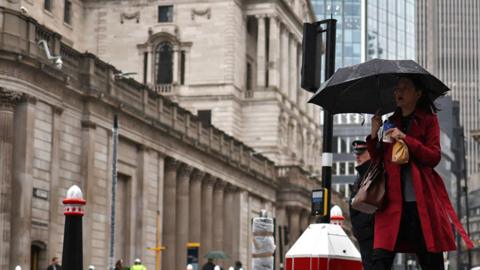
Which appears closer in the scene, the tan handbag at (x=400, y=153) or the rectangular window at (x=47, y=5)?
the tan handbag at (x=400, y=153)

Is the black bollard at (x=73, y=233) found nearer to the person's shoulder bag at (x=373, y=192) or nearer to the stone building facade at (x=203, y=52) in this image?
the person's shoulder bag at (x=373, y=192)

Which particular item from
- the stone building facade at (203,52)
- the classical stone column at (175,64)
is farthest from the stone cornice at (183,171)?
the classical stone column at (175,64)

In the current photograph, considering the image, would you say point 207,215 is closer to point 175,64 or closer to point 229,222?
point 229,222

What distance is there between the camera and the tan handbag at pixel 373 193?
9.44 meters

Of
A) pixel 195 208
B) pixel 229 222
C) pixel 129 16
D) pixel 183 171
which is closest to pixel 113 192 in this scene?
pixel 183 171

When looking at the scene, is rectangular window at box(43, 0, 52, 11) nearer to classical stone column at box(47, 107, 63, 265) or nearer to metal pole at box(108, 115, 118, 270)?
metal pole at box(108, 115, 118, 270)

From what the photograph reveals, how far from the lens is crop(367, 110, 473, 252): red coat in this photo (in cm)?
927

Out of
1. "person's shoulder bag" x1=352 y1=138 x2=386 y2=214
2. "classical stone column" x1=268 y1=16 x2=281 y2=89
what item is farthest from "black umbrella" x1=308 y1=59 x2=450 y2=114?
"classical stone column" x1=268 y1=16 x2=281 y2=89

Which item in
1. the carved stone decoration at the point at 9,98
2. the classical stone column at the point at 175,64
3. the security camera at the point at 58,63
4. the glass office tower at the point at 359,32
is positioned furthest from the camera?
the glass office tower at the point at 359,32

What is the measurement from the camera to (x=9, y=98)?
39.5 meters

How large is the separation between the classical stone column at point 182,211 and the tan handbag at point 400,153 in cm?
4877

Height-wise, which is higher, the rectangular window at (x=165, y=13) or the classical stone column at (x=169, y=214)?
the rectangular window at (x=165, y=13)

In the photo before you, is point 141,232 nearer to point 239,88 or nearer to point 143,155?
point 143,155

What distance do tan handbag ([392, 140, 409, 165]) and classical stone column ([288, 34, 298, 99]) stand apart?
85301 mm
